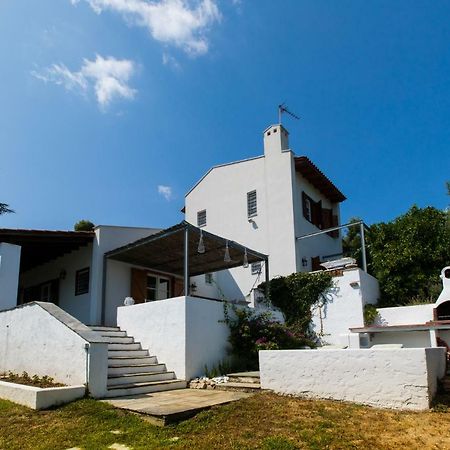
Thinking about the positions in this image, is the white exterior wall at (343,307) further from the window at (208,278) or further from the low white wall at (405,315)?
the window at (208,278)

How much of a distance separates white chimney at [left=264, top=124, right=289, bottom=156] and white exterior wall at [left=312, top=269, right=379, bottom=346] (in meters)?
7.15

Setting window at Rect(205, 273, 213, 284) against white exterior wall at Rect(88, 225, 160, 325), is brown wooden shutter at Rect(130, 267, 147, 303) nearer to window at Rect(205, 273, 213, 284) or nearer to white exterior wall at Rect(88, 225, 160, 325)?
white exterior wall at Rect(88, 225, 160, 325)

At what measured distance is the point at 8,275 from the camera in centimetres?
1123

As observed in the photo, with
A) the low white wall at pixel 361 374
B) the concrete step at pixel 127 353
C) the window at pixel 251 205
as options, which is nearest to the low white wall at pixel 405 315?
the low white wall at pixel 361 374

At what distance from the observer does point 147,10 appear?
30.9 feet

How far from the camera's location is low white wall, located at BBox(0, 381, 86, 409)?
22.6ft

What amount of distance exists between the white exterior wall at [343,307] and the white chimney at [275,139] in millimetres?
7154

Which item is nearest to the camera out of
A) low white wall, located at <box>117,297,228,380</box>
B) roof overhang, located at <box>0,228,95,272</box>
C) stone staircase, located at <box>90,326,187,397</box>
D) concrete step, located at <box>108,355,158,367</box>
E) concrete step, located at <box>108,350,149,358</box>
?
stone staircase, located at <box>90,326,187,397</box>

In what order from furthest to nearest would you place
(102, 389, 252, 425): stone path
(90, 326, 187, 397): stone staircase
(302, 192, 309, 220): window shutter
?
(302, 192, 309, 220): window shutter, (90, 326, 187, 397): stone staircase, (102, 389, 252, 425): stone path

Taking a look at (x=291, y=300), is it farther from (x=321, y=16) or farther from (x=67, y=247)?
(x=321, y=16)

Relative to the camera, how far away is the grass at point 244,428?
16.2 ft

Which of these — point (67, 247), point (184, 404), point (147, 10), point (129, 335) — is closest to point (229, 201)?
point (67, 247)

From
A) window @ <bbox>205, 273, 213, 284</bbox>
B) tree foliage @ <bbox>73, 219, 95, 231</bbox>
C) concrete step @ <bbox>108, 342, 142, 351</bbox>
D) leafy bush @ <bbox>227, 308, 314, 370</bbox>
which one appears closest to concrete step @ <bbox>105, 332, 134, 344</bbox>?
concrete step @ <bbox>108, 342, 142, 351</bbox>

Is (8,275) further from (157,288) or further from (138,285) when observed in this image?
(157,288)
